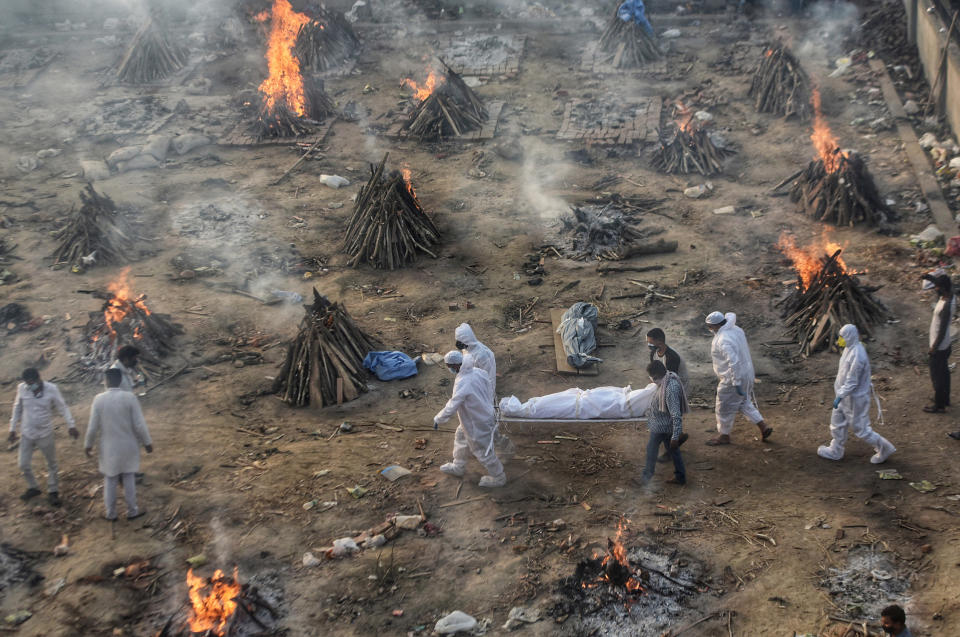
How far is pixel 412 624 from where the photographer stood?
629 centimetres

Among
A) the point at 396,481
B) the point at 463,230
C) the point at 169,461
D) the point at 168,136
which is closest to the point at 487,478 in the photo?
the point at 396,481

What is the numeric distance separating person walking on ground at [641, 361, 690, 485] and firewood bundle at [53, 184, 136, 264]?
8.75 meters

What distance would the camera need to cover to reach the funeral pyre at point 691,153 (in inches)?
575

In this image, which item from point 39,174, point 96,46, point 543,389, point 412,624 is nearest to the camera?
point 412,624

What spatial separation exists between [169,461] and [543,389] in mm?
4031

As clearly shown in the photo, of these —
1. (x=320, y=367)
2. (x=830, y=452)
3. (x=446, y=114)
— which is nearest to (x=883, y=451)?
(x=830, y=452)

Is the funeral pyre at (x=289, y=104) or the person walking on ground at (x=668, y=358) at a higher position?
the funeral pyre at (x=289, y=104)

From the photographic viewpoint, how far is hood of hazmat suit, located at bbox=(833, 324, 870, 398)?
7.43 metres

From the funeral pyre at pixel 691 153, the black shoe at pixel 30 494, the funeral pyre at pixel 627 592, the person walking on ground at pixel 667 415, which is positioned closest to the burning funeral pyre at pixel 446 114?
the funeral pyre at pixel 691 153

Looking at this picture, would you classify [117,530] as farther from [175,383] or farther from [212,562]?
[175,383]

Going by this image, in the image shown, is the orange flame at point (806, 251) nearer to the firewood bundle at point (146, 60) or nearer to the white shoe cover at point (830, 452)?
the white shoe cover at point (830, 452)

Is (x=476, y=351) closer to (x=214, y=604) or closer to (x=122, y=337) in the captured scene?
(x=214, y=604)

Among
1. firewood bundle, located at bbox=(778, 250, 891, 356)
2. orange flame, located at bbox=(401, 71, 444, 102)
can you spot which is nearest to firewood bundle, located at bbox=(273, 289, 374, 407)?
firewood bundle, located at bbox=(778, 250, 891, 356)

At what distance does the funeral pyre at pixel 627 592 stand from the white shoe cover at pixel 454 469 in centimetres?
177
